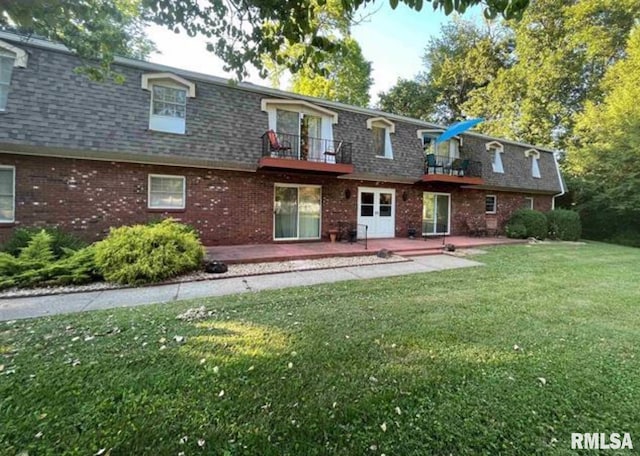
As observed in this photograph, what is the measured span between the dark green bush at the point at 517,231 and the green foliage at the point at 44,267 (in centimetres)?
1660

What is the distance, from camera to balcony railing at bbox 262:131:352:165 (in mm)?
10522

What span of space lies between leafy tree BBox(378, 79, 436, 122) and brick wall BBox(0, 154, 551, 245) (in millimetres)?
16229

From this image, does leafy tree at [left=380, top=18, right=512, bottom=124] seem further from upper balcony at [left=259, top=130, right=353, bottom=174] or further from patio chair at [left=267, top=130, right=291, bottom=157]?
patio chair at [left=267, top=130, right=291, bottom=157]

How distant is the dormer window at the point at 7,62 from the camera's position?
24.0 feet

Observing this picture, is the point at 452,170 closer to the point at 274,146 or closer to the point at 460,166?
the point at 460,166

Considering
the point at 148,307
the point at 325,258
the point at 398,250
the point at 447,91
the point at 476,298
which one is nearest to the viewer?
the point at 148,307

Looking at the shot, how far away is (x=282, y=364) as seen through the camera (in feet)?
9.84

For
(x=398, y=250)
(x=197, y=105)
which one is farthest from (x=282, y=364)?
(x=197, y=105)

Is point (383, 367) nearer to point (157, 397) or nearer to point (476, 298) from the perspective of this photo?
point (157, 397)

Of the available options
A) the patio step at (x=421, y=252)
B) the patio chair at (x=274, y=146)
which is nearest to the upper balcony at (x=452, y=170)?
the patio step at (x=421, y=252)

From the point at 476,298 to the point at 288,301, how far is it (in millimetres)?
3254

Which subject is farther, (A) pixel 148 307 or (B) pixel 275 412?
(A) pixel 148 307

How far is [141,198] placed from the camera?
8875mm

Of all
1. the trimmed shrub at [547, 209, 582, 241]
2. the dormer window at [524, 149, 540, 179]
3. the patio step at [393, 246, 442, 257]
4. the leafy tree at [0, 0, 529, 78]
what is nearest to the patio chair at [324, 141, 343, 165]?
the patio step at [393, 246, 442, 257]
